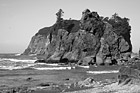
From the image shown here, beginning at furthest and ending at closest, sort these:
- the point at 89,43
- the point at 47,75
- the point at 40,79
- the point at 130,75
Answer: the point at 89,43, the point at 47,75, the point at 40,79, the point at 130,75

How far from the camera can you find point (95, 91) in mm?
28047

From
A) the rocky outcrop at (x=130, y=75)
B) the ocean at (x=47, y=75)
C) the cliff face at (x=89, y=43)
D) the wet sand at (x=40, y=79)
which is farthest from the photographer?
the cliff face at (x=89, y=43)

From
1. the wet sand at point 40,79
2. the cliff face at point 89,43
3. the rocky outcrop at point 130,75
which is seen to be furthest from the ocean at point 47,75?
the cliff face at point 89,43

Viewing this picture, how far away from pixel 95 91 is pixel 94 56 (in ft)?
196

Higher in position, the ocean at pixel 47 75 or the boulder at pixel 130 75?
the boulder at pixel 130 75

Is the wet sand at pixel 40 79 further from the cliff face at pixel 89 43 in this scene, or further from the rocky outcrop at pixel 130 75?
the cliff face at pixel 89 43

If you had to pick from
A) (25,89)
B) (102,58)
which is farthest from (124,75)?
(102,58)

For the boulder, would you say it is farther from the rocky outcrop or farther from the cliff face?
the cliff face

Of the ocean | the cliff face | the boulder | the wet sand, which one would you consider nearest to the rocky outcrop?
the boulder

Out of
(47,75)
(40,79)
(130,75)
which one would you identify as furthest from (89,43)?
(130,75)

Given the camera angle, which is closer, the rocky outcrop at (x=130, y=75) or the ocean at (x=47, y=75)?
the rocky outcrop at (x=130, y=75)

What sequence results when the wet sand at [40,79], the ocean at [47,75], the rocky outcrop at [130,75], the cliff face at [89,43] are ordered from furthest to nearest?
the cliff face at [89,43] → the ocean at [47,75] → the wet sand at [40,79] → the rocky outcrop at [130,75]

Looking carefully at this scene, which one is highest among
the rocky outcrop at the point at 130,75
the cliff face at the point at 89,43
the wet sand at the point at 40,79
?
the cliff face at the point at 89,43

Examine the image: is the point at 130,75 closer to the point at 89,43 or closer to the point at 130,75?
the point at 130,75
